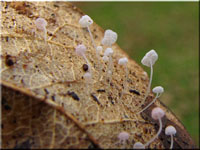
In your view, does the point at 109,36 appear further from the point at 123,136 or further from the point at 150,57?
the point at 123,136

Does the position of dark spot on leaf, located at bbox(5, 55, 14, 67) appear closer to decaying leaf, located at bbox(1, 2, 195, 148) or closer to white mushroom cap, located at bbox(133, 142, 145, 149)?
decaying leaf, located at bbox(1, 2, 195, 148)

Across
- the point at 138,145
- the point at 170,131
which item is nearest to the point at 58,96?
the point at 138,145

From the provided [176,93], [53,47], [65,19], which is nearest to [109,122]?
[53,47]

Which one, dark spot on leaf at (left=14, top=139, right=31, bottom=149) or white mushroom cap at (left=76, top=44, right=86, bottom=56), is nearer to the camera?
dark spot on leaf at (left=14, top=139, right=31, bottom=149)

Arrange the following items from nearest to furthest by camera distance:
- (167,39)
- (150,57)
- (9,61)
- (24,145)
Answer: (24,145), (9,61), (150,57), (167,39)

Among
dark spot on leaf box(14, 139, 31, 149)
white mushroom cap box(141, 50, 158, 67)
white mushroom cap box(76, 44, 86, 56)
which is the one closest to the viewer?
dark spot on leaf box(14, 139, 31, 149)

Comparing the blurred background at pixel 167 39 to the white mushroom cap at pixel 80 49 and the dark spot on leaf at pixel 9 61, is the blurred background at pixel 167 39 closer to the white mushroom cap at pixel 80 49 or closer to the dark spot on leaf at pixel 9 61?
the white mushroom cap at pixel 80 49

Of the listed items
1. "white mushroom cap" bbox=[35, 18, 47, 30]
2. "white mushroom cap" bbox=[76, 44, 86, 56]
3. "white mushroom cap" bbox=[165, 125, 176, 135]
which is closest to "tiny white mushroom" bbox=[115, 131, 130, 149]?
"white mushroom cap" bbox=[165, 125, 176, 135]
